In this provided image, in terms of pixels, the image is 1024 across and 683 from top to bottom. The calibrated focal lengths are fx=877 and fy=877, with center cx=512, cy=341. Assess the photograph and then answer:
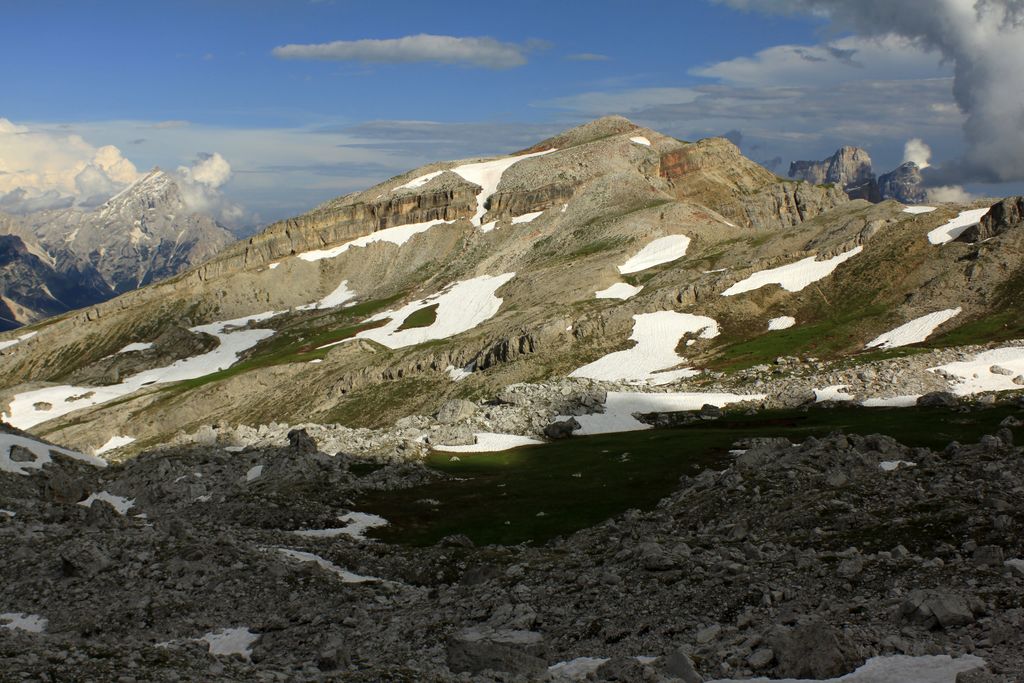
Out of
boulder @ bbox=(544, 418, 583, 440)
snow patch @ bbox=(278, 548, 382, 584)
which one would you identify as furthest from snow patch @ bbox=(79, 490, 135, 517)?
boulder @ bbox=(544, 418, 583, 440)

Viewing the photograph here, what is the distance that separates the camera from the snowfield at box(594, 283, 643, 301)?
466 ft

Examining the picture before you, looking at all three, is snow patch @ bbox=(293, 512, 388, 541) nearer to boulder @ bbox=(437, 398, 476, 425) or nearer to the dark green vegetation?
the dark green vegetation

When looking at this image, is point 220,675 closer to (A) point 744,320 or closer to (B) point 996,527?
(B) point 996,527

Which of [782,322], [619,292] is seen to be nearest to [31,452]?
[782,322]

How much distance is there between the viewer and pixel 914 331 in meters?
100

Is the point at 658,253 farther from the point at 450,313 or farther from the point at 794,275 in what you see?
the point at 450,313

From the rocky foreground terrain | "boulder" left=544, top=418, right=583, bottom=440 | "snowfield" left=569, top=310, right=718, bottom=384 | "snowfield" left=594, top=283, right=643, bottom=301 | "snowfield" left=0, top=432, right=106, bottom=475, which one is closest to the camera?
the rocky foreground terrain

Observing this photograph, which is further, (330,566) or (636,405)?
(636,405)

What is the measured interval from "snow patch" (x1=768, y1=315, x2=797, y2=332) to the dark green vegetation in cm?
4229

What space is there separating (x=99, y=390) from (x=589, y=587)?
6886 inches

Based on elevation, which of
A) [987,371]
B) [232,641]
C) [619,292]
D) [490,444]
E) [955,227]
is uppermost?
[955,227]

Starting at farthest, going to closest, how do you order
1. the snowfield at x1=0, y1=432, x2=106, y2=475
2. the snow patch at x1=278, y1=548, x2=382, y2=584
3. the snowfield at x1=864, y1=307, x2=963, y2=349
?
the snowfield at x1=864, y1=307, x2=963, y2=349
the snowfield at x1=0, y1=432, x2=106, y2=475
the snow patch at x1=278, y1=548, x2=382, y2=584

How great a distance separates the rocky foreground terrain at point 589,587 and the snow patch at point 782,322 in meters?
65.1

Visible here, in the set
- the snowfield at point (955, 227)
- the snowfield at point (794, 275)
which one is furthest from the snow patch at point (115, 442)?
the snowfield at point (955, 227)
